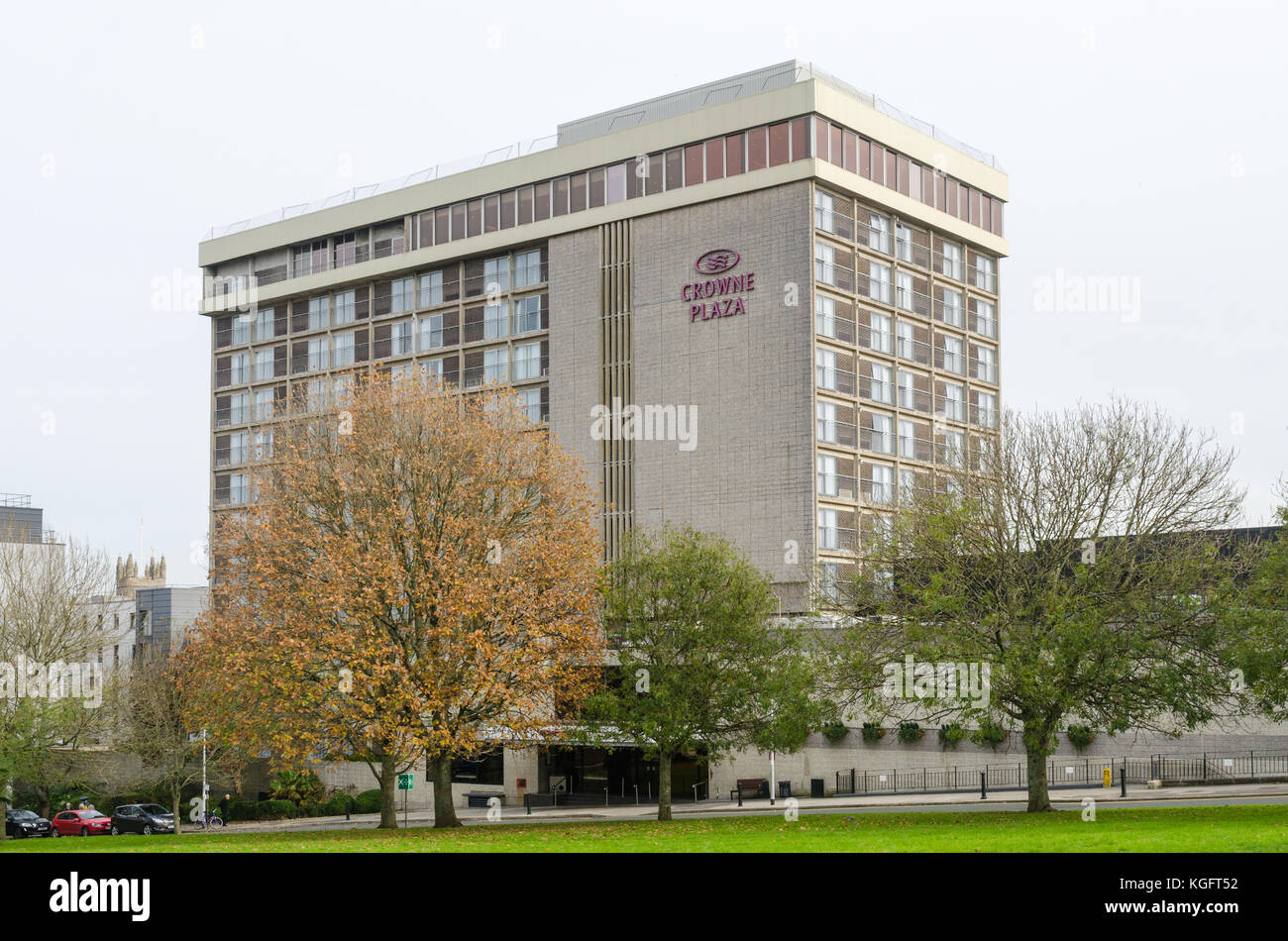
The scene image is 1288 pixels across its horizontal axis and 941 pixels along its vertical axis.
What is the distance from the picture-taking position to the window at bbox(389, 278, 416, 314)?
93875 mm

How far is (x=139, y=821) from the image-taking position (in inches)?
2554

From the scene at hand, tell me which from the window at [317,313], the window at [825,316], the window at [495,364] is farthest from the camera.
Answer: the window at [317,313]

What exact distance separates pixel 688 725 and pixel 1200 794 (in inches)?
606

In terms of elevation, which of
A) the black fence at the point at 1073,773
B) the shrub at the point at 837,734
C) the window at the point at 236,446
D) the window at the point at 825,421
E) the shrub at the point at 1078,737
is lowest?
the black fence at the point at 1073,773

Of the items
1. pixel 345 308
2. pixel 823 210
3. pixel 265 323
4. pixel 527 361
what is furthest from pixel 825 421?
pixel 265 323

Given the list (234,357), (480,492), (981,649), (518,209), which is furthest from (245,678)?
(234,357)

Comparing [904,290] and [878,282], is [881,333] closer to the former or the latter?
[878,282]

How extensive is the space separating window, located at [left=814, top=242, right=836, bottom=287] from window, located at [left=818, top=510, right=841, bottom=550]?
12.6 m

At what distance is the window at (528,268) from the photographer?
8762cm

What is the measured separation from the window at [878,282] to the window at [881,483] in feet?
31.7

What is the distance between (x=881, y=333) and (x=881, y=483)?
8.73m

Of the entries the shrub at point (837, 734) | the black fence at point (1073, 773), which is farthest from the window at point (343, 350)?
the black fence at point (1073, 773)

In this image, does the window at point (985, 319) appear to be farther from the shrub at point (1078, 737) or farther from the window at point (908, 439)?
the shrub at point (1078, 737)
